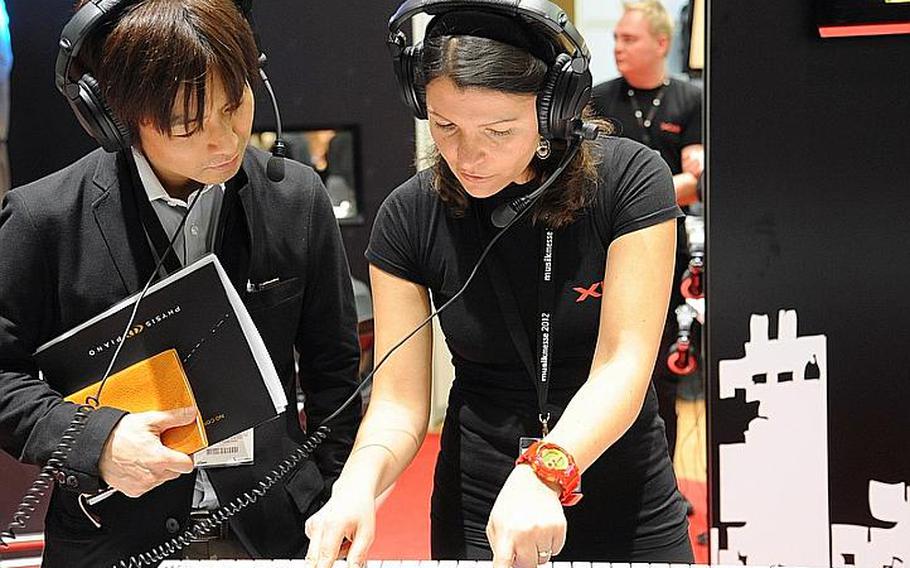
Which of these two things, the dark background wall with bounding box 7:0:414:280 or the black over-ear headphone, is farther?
the dark background wall with bounding box 7:0:414:280

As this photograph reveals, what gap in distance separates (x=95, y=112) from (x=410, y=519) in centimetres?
169

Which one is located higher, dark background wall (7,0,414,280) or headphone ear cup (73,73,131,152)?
dark background wall (7,0,414,280)

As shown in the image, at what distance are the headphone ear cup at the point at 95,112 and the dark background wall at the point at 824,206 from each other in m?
1.28

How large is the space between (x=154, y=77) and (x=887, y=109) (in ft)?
4.83

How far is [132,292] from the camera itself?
4.55 feet

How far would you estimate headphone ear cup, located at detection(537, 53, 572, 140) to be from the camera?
125 centimetres

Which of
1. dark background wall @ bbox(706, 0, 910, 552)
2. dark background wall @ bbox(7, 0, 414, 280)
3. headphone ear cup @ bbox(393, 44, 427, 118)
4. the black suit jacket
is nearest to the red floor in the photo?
dark background wall @ bbox(706, 0, 910, 552)

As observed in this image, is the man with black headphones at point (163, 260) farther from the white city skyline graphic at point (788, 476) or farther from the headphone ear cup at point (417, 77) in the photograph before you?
the white city skyline graphic at point (788, 476)

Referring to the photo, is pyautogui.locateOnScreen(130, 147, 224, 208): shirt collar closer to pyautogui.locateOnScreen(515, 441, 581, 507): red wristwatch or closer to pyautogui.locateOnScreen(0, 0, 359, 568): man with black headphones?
pyautogui.locateOnScreen(0, 0, 359, 568): man with black headphones

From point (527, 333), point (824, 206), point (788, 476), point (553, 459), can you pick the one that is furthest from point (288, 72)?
point (788, 476)

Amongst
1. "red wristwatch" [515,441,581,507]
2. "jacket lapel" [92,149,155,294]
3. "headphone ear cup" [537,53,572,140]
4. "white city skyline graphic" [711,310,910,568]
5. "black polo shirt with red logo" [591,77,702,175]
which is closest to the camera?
"red wristwatch" [515,441,581,507]

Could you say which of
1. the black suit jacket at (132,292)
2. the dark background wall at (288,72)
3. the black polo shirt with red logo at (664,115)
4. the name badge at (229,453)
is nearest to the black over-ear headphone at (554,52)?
the black suit jacket at (132,292)

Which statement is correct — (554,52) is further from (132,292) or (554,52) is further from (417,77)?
(132,292)

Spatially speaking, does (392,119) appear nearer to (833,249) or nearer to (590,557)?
(833,249)
